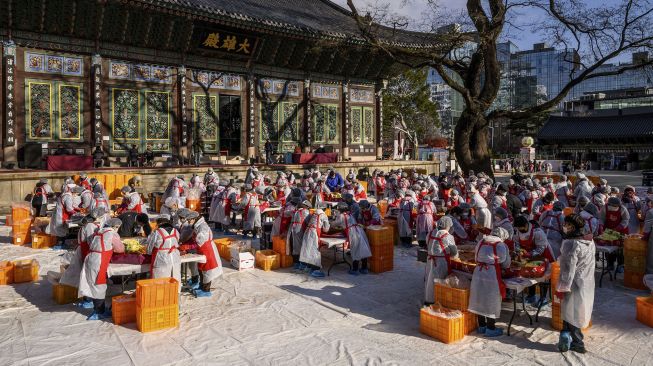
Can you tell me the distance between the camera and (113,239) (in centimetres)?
732

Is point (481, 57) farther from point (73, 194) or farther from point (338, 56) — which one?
point (73, 194)

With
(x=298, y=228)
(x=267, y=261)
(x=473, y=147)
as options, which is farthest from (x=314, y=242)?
(x=473, y=147)

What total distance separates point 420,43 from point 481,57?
797 cm

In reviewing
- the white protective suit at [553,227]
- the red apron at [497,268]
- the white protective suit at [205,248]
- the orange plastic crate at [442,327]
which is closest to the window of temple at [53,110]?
the white protective suit at [205,248]

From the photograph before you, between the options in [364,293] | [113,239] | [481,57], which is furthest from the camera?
[481,57]

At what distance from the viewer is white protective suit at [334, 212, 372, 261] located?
30.8 ft

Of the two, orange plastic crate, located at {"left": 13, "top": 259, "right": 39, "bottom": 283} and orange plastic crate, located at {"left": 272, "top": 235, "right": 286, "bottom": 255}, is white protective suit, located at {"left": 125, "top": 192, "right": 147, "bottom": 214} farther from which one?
orange plastic crate, located at {"left": 272, "top": 235, "right": 286, "bottom": 255}

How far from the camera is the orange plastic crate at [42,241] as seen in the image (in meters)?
11.6

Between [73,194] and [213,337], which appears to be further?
[73,194]

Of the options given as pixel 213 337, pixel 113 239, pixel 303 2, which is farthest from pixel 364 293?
pixel 303 2

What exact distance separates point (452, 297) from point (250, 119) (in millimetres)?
18947

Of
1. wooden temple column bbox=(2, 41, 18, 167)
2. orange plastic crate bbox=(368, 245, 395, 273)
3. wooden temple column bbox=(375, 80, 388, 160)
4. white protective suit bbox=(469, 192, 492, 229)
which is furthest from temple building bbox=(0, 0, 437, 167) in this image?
orange plastic crate bbox=(368, 245, 395, 273)

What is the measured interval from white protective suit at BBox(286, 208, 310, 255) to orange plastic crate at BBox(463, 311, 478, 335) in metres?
4.09

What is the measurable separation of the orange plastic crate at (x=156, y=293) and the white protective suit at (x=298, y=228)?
3.45 meters
